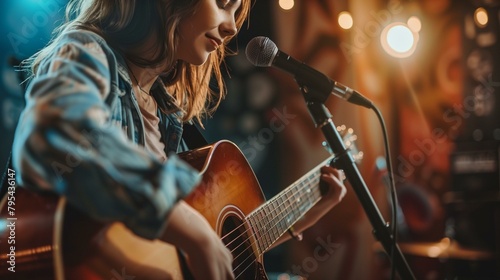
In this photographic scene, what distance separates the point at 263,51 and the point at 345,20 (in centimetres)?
288

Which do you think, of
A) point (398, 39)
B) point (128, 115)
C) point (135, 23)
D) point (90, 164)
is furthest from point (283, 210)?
point (398, 39)

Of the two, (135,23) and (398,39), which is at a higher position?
(135,23)

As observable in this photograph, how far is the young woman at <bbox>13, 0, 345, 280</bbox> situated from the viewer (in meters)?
0.73

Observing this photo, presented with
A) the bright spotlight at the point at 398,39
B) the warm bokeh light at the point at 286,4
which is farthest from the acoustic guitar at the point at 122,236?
the bright spotlight at the point at 398,39

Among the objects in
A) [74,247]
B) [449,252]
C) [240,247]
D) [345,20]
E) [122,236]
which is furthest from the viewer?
[345,20]

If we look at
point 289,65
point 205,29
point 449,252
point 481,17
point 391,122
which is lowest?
point 449,252

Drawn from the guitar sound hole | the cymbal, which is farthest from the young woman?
the cymbal

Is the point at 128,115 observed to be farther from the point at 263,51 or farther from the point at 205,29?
the point at 263,51

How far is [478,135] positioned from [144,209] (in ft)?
10.2

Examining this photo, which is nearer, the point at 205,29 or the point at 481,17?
the point at 205,29

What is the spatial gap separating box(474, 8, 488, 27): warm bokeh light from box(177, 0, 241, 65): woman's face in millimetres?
Answer: 2669

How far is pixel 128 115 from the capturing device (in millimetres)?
1228

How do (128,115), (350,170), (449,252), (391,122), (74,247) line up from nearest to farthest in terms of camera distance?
(74,247), (128,115), (350,170), (449,252), (391,122)

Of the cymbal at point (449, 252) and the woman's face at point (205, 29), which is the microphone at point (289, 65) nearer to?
the woman's face at point (205, 29)
